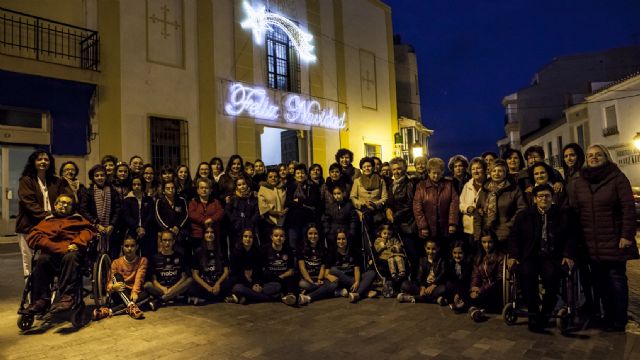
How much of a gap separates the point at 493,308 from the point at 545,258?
1010 mm

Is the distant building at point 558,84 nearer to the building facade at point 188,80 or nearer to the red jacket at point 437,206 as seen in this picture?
the building facade at point 188,80

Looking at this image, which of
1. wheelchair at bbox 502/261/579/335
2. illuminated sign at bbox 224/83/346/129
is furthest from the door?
wheelchair at bbox 502/261/579/335

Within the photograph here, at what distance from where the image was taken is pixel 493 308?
5.24m

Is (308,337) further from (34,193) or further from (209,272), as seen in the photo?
(34,193)

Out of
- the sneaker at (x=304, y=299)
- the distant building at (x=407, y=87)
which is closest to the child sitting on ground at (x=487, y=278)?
the sneaker at (x=304, y=299)

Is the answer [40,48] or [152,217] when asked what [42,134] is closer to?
[40,48]

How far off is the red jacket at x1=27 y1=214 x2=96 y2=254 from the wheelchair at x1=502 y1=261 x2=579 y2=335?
16.5ft

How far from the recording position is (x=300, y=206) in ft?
22.9

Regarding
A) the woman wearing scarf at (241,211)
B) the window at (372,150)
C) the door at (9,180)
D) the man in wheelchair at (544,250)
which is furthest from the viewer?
the window at (372,150)

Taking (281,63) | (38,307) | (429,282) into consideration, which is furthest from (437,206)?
(281,63)

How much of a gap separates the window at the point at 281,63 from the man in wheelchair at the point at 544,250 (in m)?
11.0

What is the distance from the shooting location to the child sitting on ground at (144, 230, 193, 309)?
5.68 meters

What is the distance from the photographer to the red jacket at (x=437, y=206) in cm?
590

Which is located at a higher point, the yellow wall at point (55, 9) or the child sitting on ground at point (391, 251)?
the yellow wall at point (55, 9)
